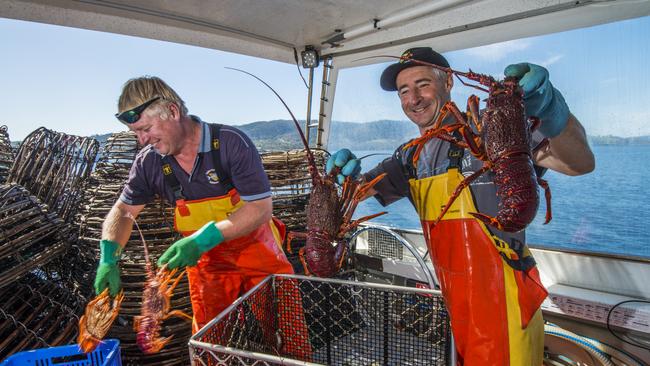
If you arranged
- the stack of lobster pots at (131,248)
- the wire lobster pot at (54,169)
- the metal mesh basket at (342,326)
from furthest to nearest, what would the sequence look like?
the wire lobster pot at (54,169)
the stack of lobster pots at (131,248)
the metal mesh basket at (342,326)

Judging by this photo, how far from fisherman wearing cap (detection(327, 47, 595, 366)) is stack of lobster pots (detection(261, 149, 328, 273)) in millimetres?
1759

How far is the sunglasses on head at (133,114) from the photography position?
2.01 metres

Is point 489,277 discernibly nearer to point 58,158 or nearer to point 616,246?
point 616,246

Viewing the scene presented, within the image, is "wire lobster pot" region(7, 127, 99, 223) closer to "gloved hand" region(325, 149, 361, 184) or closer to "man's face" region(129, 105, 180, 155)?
"man's face" region(129, 105, 180, 155)

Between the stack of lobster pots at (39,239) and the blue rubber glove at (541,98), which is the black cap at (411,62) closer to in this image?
the blue rubber glove at (541,98)

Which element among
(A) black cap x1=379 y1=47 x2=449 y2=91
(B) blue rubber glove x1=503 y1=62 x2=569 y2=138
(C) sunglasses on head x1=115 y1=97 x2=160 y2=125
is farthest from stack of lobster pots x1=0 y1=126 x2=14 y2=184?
(B) blue rubber glove x1=503 y1=62 x2=569 y2=138

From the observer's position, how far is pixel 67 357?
1881 mm

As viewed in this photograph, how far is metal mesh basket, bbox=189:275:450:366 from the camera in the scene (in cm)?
163

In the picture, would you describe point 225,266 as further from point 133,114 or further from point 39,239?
point 39,239

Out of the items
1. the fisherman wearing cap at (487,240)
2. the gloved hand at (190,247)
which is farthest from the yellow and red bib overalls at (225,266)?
the fisherman wearing cap at (487,240)

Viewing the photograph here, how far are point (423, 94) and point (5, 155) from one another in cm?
387

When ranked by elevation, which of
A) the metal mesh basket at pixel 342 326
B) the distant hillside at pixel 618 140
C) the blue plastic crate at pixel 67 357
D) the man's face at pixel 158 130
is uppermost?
the distant hillside at pixel 618 140

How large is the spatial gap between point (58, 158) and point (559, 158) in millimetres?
3949

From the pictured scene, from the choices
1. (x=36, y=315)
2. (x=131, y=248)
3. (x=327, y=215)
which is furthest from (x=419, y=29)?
(x=36, y=315)
